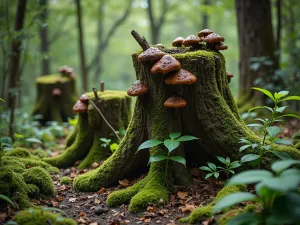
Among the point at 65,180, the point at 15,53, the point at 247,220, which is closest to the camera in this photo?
the point at 247,220

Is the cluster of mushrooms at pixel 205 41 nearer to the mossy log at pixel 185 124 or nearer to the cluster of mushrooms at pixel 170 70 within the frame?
the mossy log at pixel 185 124

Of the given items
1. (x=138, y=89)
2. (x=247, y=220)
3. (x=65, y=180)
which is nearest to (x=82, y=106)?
(x=65, y=180)

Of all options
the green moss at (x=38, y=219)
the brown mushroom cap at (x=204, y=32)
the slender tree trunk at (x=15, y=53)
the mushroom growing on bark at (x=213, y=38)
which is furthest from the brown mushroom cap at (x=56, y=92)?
the green moss at (x=38, y=219)

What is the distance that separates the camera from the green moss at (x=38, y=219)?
325cm

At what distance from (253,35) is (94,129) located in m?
5.38

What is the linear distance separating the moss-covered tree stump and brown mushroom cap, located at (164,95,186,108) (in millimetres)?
2435

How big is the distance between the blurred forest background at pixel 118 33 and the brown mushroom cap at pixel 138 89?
399cm

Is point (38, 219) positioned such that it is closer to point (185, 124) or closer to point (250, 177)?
point (250, 177)

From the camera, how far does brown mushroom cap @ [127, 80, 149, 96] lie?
14.3ft

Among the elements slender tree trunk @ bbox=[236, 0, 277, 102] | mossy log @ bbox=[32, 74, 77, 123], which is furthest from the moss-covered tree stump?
mossy log @ bbox=[32, 74, 77, 123]

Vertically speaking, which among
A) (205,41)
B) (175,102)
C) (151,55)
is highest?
(205,41)

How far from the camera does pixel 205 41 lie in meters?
4.74

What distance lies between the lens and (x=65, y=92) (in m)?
11.7

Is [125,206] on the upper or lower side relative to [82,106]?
lower
